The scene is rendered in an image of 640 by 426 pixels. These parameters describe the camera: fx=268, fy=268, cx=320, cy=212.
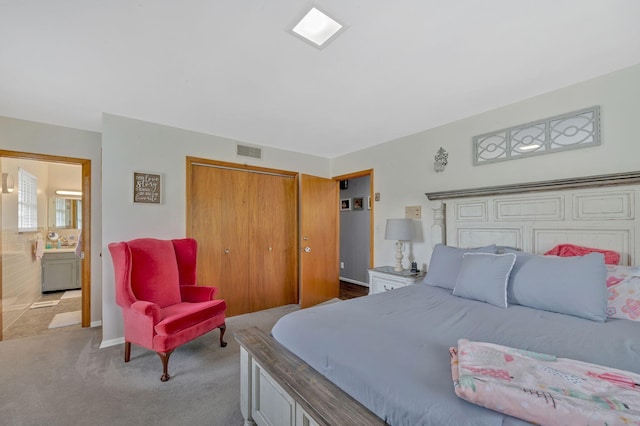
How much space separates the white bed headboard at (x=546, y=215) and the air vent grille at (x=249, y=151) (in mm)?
2387

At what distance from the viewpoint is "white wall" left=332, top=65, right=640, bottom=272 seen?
2.03 meters

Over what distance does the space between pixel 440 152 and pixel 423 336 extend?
239 centimetres

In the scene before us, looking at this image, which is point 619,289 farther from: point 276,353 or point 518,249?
point 276,353

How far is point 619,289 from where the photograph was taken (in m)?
1.66

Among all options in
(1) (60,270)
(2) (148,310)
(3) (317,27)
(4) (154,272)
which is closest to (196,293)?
(4) (154,272)

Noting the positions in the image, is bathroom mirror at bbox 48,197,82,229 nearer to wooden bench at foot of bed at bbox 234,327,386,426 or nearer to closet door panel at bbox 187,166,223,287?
closet door panel at bbox 187,166,223,287

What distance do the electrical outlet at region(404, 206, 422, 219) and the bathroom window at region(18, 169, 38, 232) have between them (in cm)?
515

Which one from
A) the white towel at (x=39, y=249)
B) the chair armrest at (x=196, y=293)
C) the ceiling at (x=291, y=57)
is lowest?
the chair armrest at (x=196, y=293)

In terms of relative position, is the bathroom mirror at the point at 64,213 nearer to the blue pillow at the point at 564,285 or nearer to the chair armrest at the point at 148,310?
the chair armrest at the point at 148,310

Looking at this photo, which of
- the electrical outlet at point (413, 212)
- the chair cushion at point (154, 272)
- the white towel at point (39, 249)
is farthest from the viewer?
the white towel at point (39, 249)

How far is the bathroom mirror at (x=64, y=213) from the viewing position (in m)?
5.17

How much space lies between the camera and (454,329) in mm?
1454

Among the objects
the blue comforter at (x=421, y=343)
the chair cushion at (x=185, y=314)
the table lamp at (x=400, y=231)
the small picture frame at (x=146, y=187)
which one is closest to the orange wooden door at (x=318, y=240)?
the table lamp at (x=400, y=231)

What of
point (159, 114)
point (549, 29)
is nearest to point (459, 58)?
point (549, 29)
